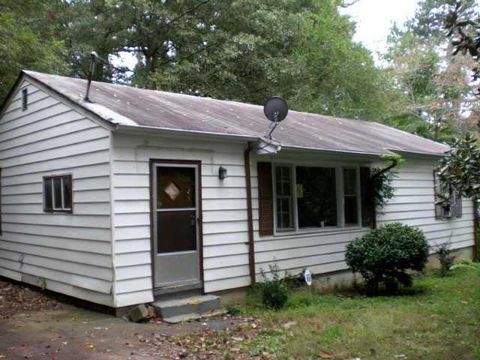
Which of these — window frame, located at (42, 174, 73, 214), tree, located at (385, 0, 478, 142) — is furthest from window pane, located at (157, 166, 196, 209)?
tree, located at (385, 0, 478, 142)

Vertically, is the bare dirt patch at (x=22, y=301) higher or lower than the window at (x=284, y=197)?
lower

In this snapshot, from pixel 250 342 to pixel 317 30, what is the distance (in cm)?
1653

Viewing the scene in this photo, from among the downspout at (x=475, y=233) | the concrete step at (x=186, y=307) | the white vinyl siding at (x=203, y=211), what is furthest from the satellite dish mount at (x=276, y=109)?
the downspout at (x=475, y=233)

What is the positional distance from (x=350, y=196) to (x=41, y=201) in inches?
242

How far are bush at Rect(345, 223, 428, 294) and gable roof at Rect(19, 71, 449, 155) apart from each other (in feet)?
5.95

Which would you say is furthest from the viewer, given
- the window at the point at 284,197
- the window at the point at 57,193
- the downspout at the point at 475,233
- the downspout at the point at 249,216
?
the downspout at the point at 475,233

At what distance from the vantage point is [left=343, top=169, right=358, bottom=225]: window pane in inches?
435

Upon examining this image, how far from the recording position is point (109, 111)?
7.50 m

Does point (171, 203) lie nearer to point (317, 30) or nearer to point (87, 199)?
point (87, 199)

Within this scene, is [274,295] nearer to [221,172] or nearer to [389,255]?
[221,172]

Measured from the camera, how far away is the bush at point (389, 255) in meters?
9.33

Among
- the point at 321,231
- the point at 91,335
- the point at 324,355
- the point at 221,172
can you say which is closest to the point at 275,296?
the point at 221,172

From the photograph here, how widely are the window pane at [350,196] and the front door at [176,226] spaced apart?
13.4ft

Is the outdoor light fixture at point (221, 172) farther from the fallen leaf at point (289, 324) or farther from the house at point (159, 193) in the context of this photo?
the fallen leaf at point (289, 324)
